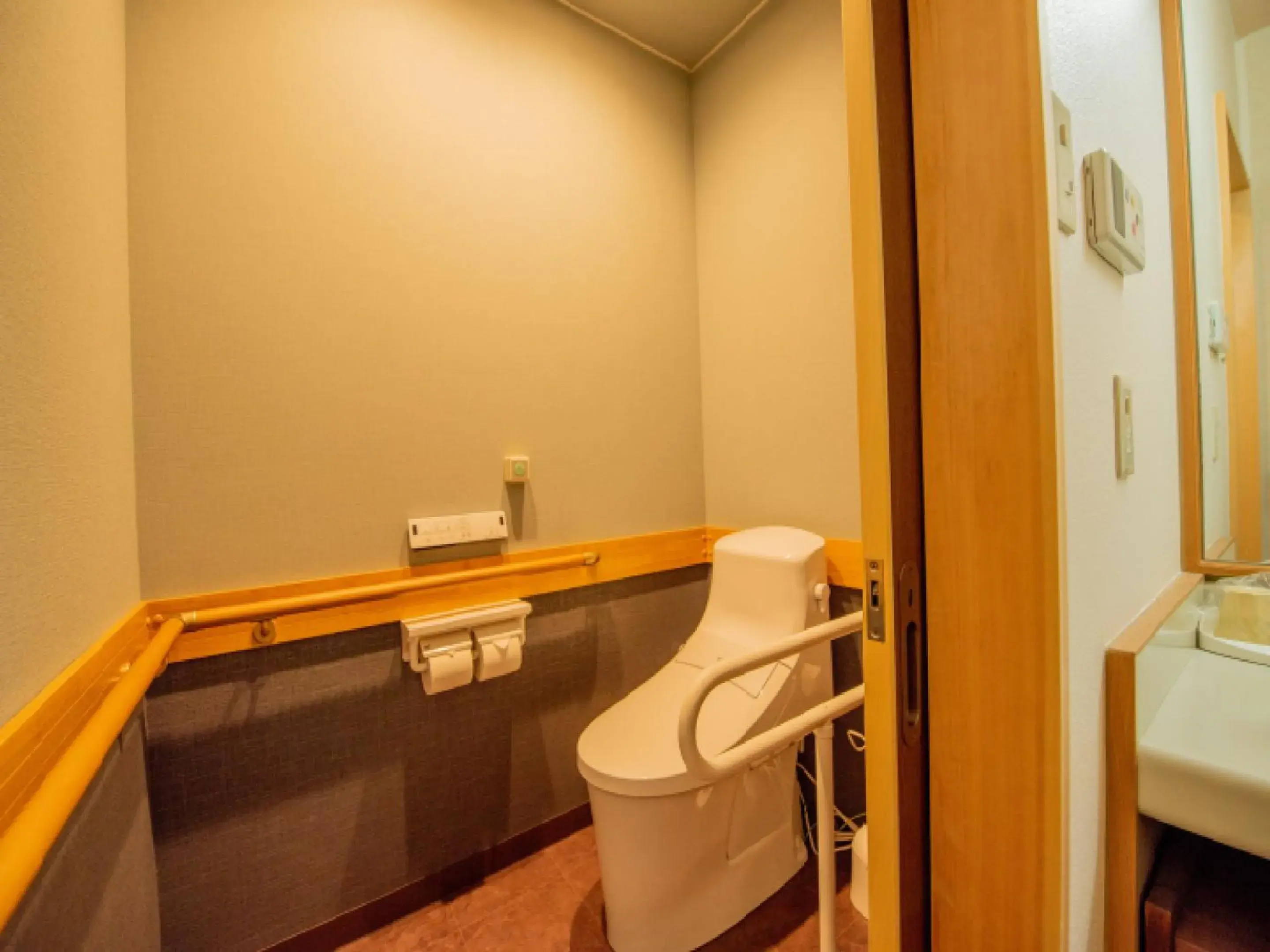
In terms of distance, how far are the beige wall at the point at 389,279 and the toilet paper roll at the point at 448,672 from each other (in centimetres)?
29

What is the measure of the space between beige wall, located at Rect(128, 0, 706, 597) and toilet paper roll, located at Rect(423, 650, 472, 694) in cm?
29

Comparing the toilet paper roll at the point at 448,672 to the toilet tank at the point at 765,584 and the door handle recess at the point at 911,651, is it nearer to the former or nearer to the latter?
the toilet tank at the point at 765,584

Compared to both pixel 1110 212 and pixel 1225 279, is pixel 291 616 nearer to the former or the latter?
pixel 1110 212

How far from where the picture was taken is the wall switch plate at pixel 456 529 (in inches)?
52.3

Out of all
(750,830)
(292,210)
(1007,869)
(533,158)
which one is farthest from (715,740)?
(533,158)

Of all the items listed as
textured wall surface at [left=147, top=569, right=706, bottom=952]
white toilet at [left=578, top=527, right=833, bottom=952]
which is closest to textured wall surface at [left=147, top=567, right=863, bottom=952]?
textured wall surface at [left=147, top=569, right=706, bottom=952]

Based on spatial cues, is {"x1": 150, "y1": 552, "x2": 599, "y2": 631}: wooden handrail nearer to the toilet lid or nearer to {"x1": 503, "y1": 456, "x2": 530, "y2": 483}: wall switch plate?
{"x1": 503, "y1": 456, "x2": 530, "y2": 483}: wall switch plate

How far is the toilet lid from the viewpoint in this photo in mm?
1052

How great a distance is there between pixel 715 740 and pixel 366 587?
89cm

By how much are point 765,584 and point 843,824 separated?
74cm

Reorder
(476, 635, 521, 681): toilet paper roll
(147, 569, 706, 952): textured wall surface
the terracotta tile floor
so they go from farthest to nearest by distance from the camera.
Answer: (476, 635, 521, 681): toilet paper roll < the terracotta tile floor < (147, 569, 706, 952): textured wall surface

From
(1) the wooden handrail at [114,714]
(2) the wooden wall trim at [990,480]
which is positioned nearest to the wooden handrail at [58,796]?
(1) the wooden handrail at [114,714]

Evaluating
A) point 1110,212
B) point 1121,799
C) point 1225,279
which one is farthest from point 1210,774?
point 1225,279

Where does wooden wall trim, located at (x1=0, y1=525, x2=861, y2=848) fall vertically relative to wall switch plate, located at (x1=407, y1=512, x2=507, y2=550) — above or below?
below
